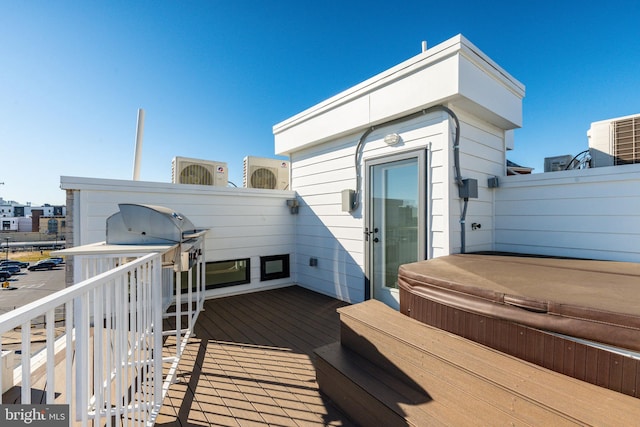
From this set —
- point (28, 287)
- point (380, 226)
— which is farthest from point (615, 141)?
point (28, 287)

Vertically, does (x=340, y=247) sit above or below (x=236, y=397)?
above

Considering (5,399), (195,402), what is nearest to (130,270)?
(195,402)

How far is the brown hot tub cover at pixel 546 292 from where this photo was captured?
127 centimetres

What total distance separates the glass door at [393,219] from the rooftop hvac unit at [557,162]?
2.91 meters

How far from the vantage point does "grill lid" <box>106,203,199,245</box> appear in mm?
2174

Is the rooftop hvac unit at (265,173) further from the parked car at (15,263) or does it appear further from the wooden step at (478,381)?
the parked car at (15,263)

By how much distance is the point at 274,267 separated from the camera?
5.03 metres

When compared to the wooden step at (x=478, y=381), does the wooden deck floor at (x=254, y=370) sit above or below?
below

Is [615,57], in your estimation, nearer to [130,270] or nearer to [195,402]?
[130,270]

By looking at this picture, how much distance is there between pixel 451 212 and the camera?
302 centimetres

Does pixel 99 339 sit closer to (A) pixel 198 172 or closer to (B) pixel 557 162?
(A) pixel 198 172

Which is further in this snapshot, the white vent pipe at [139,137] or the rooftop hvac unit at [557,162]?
the white vent pipe at [139,137]

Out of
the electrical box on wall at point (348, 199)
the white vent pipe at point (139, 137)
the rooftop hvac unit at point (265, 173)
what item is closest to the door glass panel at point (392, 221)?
the electrical box on wall at point (348, 199)

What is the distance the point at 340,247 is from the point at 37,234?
2930 cm
